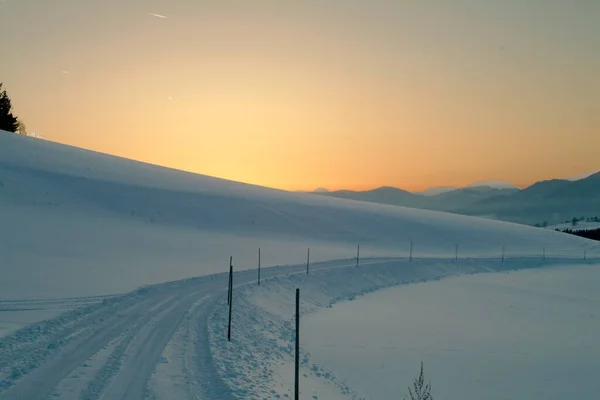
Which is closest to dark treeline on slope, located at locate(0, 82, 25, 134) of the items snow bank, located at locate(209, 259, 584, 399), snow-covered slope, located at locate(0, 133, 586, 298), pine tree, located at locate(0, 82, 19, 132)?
pine tree, located at locate(0, 82, 19, 132)

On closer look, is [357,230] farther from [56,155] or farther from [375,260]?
[56,155]

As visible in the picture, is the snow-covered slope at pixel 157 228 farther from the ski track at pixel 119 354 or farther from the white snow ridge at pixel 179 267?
the ski track at pixel 119 354

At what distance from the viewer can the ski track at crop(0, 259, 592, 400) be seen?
34.0 feet

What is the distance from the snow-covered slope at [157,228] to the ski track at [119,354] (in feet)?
13.7

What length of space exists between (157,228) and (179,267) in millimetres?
14235

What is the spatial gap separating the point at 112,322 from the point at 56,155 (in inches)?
1910

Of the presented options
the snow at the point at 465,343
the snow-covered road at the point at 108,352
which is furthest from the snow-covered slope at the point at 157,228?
the snow at the point at 465,343

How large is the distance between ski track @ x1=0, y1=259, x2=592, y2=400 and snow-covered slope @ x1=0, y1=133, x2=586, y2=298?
13.7 feet

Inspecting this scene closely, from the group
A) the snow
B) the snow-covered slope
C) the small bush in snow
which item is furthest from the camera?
the snow-covered slope

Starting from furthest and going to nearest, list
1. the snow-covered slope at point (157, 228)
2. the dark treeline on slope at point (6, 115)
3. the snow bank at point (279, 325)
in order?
the dark treeline on slope at point (6, 115) < the snow-covered slope at point (157, 228) < the snow bank at point (279, 325)

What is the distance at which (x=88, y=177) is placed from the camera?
166 ft

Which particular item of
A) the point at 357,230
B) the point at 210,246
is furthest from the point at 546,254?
the point at 210,246

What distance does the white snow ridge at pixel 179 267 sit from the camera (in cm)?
1199

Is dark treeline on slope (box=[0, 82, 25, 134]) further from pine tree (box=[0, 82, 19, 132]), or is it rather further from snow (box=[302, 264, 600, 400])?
snow (box=[302, 264, 600, 400])
